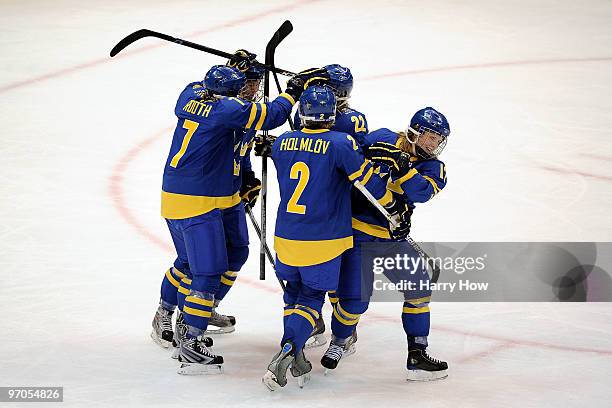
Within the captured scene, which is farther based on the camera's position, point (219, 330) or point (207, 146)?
point (219, 330)

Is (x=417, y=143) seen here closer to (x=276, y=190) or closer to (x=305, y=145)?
(x=305, y=145)

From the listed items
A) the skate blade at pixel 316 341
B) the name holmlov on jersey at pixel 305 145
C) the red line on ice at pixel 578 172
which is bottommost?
the skate blade at pixel 316 341

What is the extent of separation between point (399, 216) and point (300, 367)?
2.90 feet

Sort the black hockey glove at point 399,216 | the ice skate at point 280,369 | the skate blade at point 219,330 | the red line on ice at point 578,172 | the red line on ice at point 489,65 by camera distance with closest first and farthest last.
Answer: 1. the ice skate at point 280,369
2. the black hockey glove at point 399,216
3. the skate blade at point 219,330
4. the red line on ice at point 578,172
5. the red line on ice at point 489,65

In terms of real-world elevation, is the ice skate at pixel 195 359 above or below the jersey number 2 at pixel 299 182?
below

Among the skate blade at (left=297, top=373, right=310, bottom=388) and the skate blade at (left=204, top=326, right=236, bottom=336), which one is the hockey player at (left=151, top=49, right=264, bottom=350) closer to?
the skate blade at (left=204, top=326, right=236, bottom=336)

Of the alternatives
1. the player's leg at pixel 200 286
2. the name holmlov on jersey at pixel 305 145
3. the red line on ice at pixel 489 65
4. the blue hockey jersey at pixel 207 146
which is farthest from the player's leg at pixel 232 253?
the red line on ice at pixel 489 65

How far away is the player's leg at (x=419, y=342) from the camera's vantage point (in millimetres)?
A: 5551

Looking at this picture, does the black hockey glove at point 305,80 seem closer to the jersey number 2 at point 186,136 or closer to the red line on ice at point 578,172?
the jersey number 2 at point 186,136

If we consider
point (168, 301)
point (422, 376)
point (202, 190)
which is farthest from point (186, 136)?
point (422, 376)

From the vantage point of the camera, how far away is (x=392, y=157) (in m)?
5.28

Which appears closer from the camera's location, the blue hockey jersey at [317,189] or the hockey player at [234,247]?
the blue hockey jersey at [317,189]

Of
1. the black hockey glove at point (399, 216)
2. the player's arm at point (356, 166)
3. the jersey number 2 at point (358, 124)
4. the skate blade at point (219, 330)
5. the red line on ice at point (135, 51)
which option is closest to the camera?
the player's arm at point (356, 166)

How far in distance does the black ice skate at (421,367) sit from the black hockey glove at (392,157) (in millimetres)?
929
